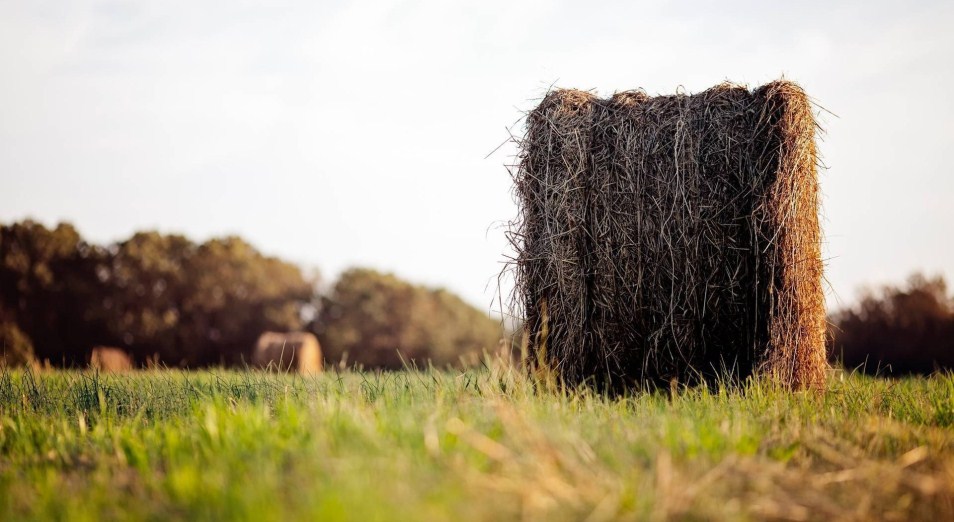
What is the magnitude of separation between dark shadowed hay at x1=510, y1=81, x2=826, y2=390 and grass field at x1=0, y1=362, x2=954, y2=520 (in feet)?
4.79

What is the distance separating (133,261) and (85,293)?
1.57m

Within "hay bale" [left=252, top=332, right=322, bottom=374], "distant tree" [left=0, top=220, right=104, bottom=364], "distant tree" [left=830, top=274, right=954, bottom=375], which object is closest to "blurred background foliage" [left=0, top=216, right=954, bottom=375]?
"distant tree" [left=0, top=220, right=104, bottom=364]

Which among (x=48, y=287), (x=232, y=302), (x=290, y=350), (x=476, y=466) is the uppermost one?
(x=48, y=287)

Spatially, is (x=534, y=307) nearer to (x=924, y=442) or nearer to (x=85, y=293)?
(x=924, y=442)

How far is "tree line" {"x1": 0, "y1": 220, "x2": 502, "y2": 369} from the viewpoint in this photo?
21.7 m

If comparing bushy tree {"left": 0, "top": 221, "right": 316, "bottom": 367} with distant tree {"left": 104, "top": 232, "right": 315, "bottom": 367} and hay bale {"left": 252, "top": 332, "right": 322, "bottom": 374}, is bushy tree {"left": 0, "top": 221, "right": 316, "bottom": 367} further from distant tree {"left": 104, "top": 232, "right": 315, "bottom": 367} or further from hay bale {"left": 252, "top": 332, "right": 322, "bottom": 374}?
hay bale {"left": 252, "top": 332, "right": 322, "bottom": 374}

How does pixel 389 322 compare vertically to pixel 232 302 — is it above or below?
below

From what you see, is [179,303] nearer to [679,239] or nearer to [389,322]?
[389,322]

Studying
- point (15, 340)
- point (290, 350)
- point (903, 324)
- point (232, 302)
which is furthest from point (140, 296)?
point (903, 324)

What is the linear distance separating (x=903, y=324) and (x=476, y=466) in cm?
1450

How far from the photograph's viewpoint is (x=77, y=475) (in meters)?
3.60

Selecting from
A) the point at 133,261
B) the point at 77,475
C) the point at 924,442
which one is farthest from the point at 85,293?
the point at 924,442

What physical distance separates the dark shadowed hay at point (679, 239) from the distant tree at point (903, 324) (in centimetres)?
879

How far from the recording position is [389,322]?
86.9 feet
